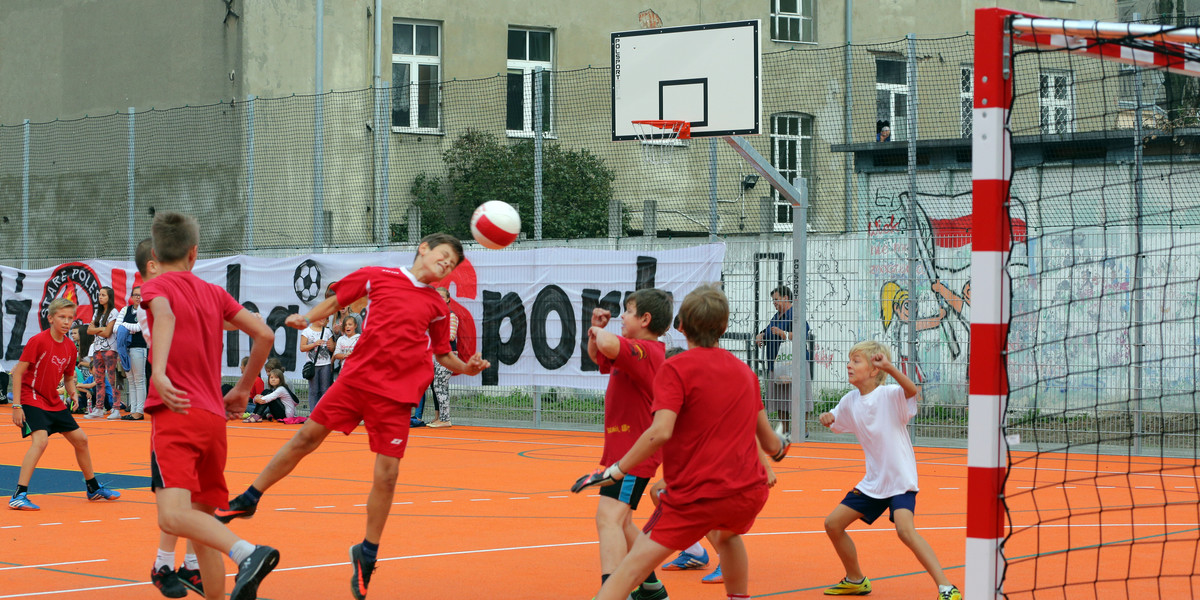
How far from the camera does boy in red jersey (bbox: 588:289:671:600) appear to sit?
→ 627 centimetres

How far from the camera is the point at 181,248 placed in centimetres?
592

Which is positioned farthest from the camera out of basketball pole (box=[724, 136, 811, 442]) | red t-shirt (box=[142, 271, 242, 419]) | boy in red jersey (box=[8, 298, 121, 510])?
basketball pole (box=[724, 136, 811, 442])

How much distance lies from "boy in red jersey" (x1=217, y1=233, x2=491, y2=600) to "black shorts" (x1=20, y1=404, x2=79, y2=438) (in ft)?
14.4

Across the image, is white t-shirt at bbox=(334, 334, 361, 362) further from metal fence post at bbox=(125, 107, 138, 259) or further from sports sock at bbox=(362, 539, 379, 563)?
sports sock at bbox=(362, 539, 379, 563)

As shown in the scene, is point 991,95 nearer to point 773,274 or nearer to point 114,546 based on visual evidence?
point 114,546

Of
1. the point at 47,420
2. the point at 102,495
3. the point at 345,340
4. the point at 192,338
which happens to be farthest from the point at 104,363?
the point at 192,338

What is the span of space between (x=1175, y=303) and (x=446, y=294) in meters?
9.04

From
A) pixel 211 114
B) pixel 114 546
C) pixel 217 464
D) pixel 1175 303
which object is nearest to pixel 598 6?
pixel 211 114

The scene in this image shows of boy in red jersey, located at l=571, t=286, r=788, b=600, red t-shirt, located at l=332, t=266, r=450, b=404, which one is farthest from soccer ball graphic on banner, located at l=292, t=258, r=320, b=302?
boy in red jersey, located at l=571, t=286, r=788, b=600

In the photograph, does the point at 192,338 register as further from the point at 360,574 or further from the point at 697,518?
the point at 697,518

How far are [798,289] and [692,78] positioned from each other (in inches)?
109

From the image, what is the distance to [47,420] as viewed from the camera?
10.4 metres

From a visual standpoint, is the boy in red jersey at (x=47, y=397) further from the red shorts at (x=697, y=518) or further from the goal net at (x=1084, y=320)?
the goal net at (x=1084, y=320)

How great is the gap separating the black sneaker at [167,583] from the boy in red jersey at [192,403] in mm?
461
